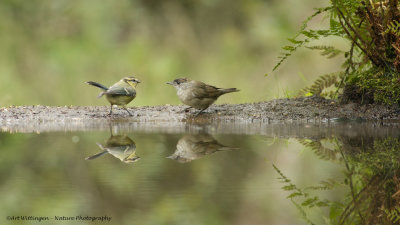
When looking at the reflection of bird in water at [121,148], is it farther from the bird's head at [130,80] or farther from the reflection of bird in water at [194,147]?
the bird's head at [130,80]

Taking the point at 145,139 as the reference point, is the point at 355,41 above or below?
above

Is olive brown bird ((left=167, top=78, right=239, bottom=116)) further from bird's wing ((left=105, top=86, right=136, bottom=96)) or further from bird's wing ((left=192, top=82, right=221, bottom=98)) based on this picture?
bird's wing ((left=105, top=86, right=136, bottom=96))

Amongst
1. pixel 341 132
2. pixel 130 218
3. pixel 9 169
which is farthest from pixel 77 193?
pixel 341 132

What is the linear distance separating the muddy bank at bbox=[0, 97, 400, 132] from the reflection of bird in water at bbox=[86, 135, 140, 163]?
119cm

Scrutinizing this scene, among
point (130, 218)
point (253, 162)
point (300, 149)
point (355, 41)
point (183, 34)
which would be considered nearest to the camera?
point (130, 218)

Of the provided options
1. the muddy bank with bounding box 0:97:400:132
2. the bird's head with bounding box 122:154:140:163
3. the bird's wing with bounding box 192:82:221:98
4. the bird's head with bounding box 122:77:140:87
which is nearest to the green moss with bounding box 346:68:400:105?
the muddy bank with bounding box 0:97:400:132

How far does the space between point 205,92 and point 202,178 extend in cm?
376

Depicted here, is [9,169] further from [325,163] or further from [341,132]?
[341,132]

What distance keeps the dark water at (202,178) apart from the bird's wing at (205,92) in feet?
4.89

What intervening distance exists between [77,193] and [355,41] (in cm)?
383

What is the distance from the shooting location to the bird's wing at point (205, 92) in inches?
261

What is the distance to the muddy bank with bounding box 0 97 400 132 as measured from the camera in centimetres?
633

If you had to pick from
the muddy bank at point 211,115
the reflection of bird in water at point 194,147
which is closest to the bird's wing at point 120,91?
the muddy bank at point 211,115

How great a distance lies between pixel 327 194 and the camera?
2678 millimetres
